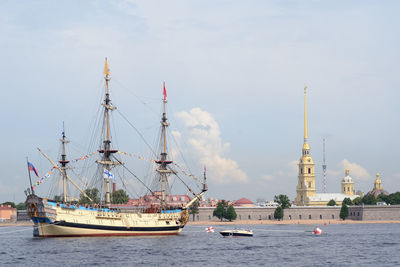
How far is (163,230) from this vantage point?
106 m

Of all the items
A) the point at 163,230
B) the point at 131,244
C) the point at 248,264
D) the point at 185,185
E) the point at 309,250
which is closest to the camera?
the point at 248,264

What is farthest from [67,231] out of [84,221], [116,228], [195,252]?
[195,252]

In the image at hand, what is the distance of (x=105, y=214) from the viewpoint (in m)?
99.0

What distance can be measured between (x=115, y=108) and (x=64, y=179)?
1420cm

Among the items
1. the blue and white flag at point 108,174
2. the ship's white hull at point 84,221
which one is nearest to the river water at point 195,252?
the ship's white hull at point 84,221

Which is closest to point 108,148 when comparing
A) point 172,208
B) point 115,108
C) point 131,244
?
point 115,108

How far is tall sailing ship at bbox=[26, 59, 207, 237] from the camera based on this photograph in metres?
95.7

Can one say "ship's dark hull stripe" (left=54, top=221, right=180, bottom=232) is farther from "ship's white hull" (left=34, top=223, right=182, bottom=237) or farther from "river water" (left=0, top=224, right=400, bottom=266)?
"river water" (left=0, top=224, right=400, bottom=266)

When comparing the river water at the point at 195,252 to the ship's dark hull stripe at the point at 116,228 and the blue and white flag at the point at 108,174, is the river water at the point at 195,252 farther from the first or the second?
the blue and white flag at the point at 108,174

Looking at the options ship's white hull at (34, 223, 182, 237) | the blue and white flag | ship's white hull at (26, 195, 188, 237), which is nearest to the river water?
ship's white hull at (34, 223, 182, 237)

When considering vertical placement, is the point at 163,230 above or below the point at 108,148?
below

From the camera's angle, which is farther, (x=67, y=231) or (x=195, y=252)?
(x=67, y=231)

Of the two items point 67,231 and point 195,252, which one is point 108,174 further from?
point 195,252

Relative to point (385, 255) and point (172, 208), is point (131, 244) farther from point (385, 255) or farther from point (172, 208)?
point (385, 255)
